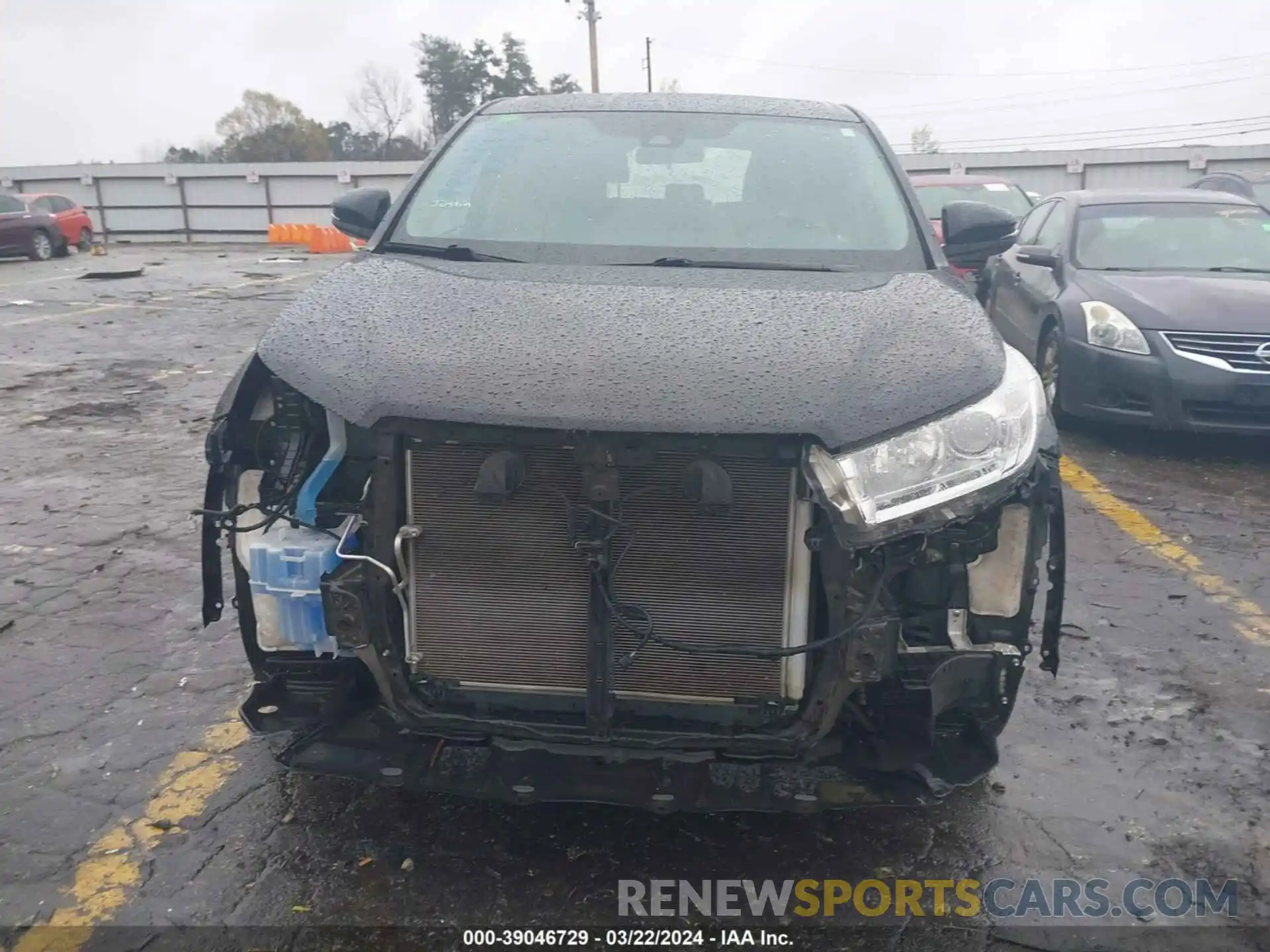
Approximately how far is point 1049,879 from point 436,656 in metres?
1.54

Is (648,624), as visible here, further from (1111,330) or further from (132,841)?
(1111,330)

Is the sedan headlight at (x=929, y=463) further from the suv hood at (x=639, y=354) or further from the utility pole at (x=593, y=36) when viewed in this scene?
the utility pole at (x=593, y=36)

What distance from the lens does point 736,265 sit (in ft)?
10.2

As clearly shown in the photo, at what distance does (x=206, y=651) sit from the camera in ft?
12.1

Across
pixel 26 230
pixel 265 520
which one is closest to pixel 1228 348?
pixel 265 520

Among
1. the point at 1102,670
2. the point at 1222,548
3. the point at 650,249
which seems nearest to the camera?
the point at 650,249

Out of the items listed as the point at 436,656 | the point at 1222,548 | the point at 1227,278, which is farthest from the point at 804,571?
the point at 1227,278

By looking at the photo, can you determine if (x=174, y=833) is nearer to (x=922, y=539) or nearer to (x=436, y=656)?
(x=436, y=656)

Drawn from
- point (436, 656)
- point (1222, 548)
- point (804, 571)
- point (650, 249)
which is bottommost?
point (1222, 548)

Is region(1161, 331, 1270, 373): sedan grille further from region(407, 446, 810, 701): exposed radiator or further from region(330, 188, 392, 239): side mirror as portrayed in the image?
region(407, 446, 810, 701): exposed radiator

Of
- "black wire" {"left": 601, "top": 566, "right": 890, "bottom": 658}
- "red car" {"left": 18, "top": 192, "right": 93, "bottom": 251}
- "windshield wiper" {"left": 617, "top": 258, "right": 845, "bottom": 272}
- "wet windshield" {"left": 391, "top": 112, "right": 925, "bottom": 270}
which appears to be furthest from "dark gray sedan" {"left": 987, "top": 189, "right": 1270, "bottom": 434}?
"red car" {"left": 18, "top": 192, "right": 93, "bottom": 251}

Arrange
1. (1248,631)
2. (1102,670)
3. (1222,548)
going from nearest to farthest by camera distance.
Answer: (1102,670), (1248,631), (1222,548)

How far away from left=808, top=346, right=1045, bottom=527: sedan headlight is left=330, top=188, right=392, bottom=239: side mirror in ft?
7.67

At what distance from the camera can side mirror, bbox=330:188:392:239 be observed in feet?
12.7
